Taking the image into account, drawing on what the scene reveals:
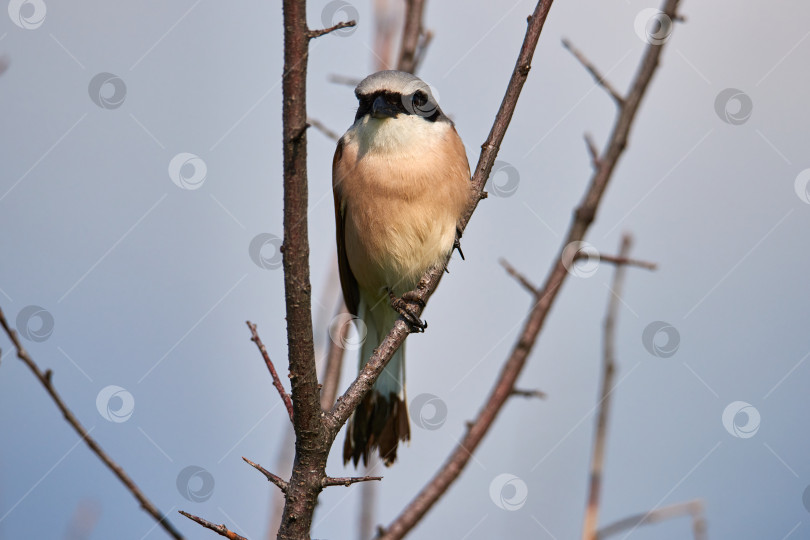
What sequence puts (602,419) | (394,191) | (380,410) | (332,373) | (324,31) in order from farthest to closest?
(380,410), (394,191), (332,373), (602,419), (324,31)

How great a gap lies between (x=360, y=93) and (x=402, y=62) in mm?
477

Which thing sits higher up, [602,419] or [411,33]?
[411,33]

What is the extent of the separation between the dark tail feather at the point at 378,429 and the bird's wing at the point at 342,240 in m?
0.55

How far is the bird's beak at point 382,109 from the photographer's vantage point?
3.64 meters

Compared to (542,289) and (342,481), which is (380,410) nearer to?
(542,289)

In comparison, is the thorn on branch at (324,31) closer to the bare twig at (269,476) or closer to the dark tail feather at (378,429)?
the bare twig at (269,476)

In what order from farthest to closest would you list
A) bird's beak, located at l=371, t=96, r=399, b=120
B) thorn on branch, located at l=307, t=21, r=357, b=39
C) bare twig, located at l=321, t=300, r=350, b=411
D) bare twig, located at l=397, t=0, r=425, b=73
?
bare twig, located at l=397, t=0, r=425, b=73
bird's beak, located at l=371, t=96, r=399, b=120
bare twig, located at l=321, t=300, r=350, b=411
thorn on branch, located at l=307, t=21, r=357, b=39

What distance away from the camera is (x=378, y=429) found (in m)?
4.20

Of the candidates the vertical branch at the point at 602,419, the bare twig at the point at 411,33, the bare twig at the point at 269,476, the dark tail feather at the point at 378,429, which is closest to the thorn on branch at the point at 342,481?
the bare twig at the point at 269,476

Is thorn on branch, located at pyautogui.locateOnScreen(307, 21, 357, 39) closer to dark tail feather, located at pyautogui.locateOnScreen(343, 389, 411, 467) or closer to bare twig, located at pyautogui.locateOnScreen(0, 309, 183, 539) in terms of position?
bare twig, located at pyautogui.locateOnScreen(0, 309, 183, 539)

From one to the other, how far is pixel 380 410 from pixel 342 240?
3.25ft

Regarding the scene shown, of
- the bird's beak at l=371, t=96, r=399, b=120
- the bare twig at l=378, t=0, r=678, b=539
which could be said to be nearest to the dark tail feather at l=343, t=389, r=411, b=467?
the bare twig at l=378, t=0, r=678, b=539

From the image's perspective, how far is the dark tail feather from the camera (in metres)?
4.05

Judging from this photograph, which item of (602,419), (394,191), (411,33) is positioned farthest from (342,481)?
(411,33)
